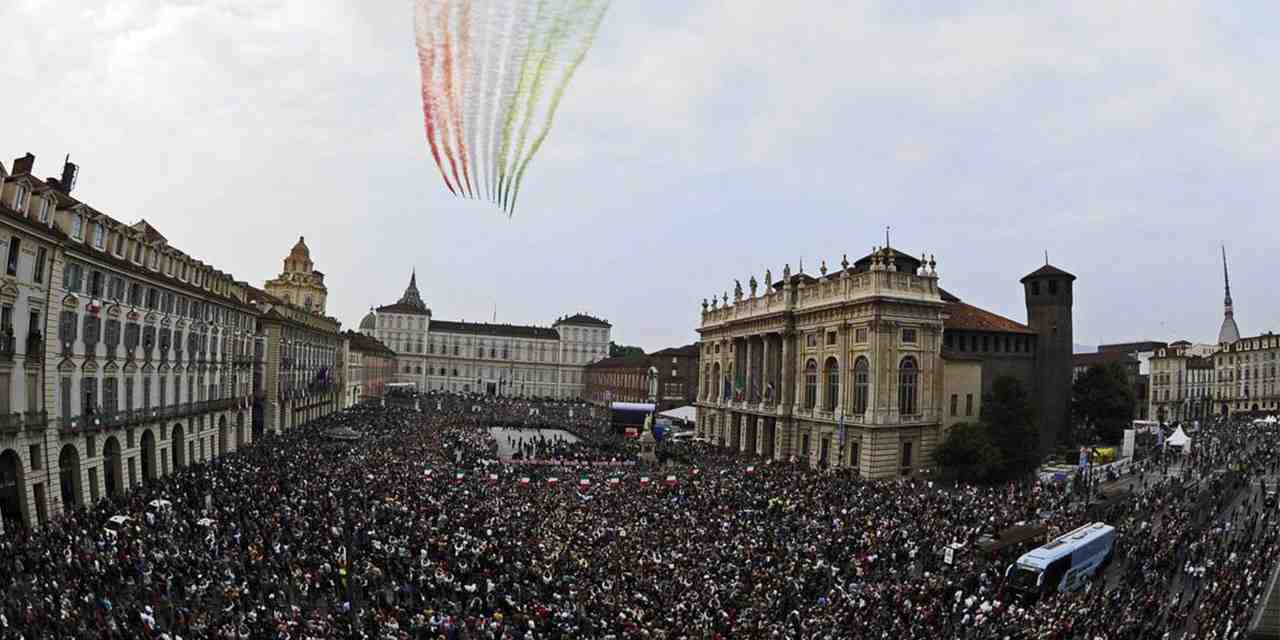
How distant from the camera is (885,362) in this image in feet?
167

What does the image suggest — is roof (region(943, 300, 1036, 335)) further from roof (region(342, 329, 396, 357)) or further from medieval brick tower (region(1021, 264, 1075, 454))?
roof (region(342, 329, 396, 357))

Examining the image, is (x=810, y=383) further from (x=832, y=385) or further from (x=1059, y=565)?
(x=1059, y=565)

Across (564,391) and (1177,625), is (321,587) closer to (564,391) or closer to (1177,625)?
(1177,625)

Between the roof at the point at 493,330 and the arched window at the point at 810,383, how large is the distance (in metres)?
116

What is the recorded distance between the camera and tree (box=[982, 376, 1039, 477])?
4842cm

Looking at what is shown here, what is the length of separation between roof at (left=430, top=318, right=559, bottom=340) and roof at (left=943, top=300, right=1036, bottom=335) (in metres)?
120

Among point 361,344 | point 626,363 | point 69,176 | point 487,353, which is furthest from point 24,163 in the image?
point 487,353

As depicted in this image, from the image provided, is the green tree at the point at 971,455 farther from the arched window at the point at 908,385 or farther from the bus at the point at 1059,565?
the bus at the point at 1059,565

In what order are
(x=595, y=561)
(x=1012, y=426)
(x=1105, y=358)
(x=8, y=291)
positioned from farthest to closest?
(x=1105, y=358) < (x=1012, y=426) < (x=8, y=291) < (x=595, y=561)

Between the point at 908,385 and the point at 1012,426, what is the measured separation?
6270 millimetres

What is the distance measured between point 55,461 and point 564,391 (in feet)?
459

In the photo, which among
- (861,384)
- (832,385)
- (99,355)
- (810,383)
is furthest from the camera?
(810,383)

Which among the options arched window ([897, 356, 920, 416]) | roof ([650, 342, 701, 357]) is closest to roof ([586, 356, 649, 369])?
roof ([650, 342, 701, 357])

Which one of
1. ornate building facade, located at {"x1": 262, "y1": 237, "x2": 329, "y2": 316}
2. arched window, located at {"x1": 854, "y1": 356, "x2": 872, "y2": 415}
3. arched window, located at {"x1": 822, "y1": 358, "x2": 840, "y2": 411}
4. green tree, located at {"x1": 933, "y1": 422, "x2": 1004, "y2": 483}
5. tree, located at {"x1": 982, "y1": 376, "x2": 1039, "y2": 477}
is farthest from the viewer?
ornate building facade, located at {"x1": 262, "y1": 237, "x2": 329, "y2": 316}
